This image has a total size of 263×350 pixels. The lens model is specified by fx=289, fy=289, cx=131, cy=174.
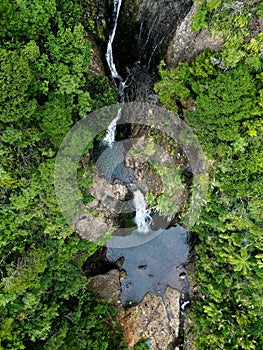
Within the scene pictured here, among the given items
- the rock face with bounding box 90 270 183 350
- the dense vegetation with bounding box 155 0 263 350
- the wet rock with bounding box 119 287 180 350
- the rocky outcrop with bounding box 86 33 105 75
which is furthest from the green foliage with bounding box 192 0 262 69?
the wet rock with bounding box 119 287 180 350

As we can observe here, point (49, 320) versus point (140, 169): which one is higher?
point (140, 169)

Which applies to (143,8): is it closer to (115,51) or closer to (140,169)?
(115,51)

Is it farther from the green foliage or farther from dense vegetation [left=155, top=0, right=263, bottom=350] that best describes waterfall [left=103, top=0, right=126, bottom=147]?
the green foliage

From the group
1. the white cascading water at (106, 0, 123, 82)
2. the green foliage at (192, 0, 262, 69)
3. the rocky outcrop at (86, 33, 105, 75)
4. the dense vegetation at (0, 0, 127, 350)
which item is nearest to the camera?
the dense vegetation at (0, 0, 127, 350)

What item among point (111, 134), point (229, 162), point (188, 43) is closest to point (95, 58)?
point (111, 134)

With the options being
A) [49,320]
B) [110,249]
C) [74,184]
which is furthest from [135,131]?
[49,320]

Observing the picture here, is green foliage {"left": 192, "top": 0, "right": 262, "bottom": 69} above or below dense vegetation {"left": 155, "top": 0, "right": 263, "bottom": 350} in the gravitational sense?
above

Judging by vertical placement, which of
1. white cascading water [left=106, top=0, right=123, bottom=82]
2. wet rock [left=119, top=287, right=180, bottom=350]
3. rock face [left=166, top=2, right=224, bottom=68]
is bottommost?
wet rock [left=119, top=287, right=180, bottom=350]

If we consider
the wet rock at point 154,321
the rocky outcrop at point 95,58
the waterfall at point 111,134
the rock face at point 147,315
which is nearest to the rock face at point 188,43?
the rocky outcrop at point 95,58
